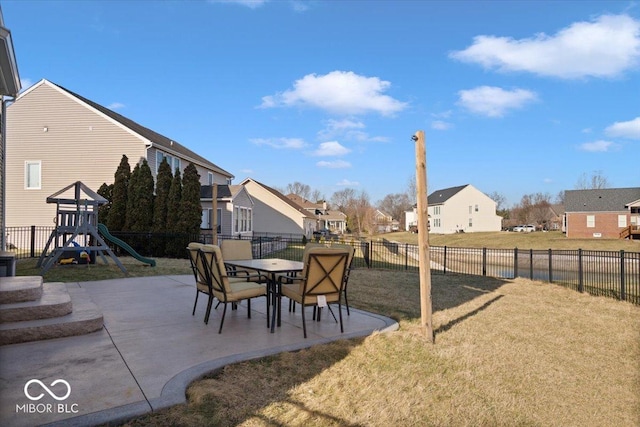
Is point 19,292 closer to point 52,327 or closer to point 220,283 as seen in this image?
point 52,327

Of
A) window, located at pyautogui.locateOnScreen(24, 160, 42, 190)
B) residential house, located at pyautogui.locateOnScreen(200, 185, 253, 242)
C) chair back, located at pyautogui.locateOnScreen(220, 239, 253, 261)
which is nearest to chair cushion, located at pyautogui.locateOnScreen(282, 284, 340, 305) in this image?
chair back, located at pyautogui.locateOnScreen(220, 239, 253, 261)

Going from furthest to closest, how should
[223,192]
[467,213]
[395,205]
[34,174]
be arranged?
[395,205], [467,213], [223,192], [34,174]

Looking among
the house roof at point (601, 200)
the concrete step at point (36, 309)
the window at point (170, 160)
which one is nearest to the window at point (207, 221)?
the window at point (170, 160)

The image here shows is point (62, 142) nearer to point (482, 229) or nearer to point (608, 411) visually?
point (608, 411)

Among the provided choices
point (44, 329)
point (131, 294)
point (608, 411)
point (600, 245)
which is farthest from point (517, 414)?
point (600, 245)

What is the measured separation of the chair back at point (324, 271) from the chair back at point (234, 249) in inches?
91.9

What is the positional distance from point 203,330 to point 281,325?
40.0 inches

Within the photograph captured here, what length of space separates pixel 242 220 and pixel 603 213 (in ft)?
119

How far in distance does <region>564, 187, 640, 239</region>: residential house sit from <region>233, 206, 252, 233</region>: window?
1310 inches

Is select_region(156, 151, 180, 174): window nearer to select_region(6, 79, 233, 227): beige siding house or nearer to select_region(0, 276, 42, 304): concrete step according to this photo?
select_region(6, 79, 233, 227): beige siding house

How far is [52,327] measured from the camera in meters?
4.32

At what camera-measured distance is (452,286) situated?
32.0 ft

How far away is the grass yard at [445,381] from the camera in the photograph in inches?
112

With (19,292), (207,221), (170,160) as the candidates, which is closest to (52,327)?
(19,292)
